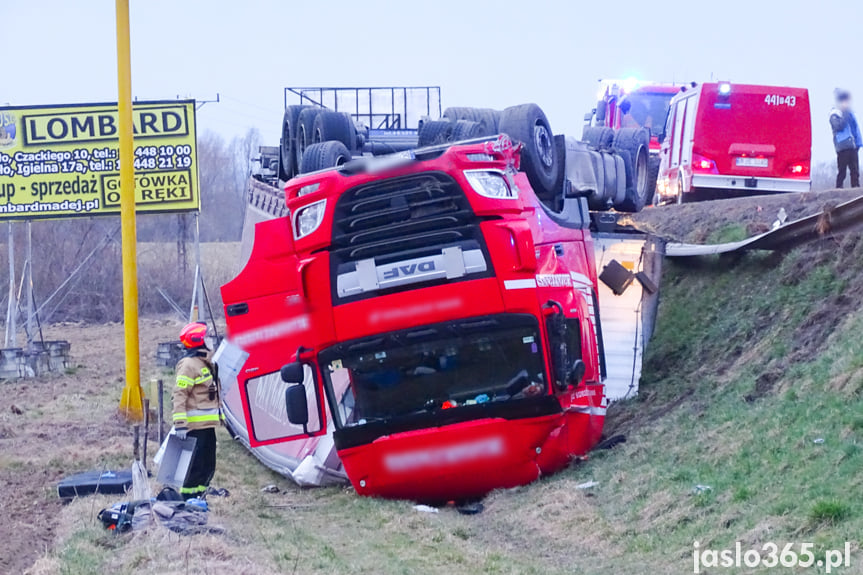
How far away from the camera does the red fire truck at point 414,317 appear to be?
9961 mm

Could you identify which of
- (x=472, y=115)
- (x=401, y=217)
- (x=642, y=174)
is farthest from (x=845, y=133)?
(x=401, y=217)

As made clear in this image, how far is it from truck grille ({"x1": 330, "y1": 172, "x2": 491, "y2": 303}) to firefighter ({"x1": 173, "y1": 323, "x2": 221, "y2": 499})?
1.50 meters

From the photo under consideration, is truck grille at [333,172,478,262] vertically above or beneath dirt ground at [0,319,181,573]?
above

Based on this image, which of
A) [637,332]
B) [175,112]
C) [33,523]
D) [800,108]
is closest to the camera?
[33,523]

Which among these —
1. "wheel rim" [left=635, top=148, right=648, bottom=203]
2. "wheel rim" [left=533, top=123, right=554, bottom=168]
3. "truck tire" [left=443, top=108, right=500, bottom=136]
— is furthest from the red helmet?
"wheel rim" [left=635, top=148, right=648, bottom=203]

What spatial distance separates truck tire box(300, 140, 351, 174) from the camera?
1217cm

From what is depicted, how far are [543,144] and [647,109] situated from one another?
12967mm

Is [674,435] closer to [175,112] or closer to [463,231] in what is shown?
[463,231]

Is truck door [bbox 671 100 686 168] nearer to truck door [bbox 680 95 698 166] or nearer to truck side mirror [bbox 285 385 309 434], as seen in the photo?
truck door [bbox 680 95 698 166]

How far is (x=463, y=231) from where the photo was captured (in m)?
9.97

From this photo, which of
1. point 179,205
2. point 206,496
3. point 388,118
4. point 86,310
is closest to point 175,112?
point 179,205

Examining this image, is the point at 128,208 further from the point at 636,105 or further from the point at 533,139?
the point at 636,105

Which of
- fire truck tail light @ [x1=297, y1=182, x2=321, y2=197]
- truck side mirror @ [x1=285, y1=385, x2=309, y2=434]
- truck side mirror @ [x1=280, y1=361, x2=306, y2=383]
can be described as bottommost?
truck side mirror @ [x1=285, y1=385, x2=309, y2=434]

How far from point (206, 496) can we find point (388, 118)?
10.4 metres
